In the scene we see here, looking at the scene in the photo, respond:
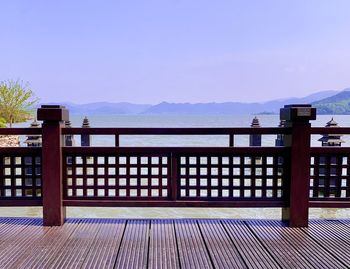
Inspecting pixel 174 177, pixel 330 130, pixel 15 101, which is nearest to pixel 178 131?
pixel 174 177

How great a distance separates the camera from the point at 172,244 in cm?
250

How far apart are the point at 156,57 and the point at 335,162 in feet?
77.3

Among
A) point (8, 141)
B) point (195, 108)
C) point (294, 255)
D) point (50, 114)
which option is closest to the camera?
point (294, 255)

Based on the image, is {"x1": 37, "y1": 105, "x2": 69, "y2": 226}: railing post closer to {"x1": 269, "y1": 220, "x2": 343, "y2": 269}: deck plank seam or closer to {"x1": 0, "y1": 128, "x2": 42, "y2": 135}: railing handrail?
{"x1": 0, "y1": 128, "x2": 42, "y2": 135}: railing handrail

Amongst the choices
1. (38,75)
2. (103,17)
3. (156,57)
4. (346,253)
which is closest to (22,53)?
(38,75)

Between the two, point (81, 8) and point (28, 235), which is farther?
point (81, 8)

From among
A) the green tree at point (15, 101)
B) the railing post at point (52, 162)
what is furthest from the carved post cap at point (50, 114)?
the green tree at point (15, 101)

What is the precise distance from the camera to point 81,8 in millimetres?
12500

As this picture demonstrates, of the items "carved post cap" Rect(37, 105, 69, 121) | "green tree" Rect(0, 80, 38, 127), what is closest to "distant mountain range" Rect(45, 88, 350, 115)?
"green tree" Rect(0, 80, 38, 127)

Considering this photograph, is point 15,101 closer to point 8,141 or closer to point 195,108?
point 8,141

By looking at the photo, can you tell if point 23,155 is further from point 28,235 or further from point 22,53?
point 22,53

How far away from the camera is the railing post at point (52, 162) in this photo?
115 inches

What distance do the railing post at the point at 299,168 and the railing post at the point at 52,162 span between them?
2051mm

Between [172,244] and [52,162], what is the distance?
1288 mm
